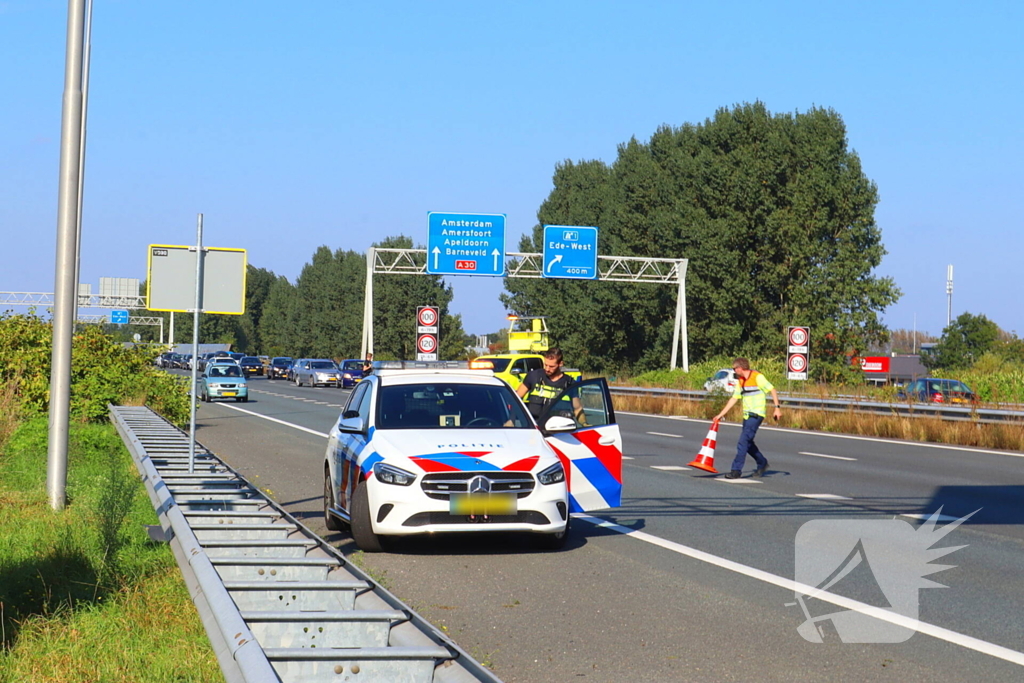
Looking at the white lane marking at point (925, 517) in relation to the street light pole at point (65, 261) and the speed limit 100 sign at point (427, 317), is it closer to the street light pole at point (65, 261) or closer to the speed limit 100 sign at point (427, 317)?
the street light pole at point (65, 261)

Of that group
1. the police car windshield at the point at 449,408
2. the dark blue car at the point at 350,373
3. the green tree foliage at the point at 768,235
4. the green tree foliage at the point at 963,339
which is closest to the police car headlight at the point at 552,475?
the police car windshield at the point at 449,408

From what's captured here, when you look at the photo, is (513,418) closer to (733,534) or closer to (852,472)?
(733,534)

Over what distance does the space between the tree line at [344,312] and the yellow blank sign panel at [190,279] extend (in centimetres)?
5303

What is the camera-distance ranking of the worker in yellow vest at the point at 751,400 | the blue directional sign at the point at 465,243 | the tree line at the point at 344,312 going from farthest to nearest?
the tree line at the point at 344,312 → the blue directional sign at the point at 465,243 → the worker in yellow vest at the point at 751,400

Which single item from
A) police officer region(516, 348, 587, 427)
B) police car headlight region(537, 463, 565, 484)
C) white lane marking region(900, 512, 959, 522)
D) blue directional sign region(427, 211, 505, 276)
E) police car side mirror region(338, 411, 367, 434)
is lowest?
white lane marking region(900, 512, 959, 522)

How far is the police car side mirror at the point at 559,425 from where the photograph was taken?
10516mm

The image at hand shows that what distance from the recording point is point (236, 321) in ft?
575

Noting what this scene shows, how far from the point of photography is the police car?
31.0 feet

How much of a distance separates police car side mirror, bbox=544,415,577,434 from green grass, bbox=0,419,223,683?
133 inches

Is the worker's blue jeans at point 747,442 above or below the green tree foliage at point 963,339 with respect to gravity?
below

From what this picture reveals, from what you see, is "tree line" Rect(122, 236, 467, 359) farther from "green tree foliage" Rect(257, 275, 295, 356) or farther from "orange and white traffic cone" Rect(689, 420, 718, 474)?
"orange and white traffic cone" Rect(689, 420, 718, 474)

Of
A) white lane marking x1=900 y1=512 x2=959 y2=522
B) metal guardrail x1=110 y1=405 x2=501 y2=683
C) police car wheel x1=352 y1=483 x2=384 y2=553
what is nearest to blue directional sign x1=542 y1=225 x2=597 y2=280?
white lane marking x1=900 y1=512 x2=959 y2=522

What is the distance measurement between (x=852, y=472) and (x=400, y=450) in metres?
10.6

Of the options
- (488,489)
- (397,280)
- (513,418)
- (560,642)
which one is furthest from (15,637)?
(397,280)
